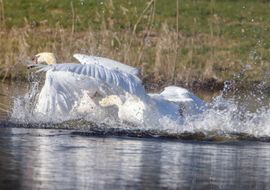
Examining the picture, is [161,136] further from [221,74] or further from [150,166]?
[221,74]

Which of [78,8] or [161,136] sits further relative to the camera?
[78,8]

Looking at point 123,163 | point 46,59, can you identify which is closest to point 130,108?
point 46,59

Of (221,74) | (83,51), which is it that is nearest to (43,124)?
(83,51)

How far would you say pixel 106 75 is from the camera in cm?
1299

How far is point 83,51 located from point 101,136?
8.44m

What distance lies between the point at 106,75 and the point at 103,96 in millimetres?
1179

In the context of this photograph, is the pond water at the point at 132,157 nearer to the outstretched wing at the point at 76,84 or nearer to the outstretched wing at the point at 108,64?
the outstretched wing at the point at 76,84

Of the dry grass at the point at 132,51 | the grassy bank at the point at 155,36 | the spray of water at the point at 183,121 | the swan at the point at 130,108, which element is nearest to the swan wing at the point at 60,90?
the spray of water at the point at 183,121

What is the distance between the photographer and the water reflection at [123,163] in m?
9.14

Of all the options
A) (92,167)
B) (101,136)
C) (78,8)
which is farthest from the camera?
Answer: (78,8)

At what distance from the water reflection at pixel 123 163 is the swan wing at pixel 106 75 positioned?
2.50 ft

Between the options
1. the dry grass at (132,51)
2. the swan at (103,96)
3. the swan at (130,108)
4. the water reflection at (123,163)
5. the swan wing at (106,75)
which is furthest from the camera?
the dry grass at (132,51)

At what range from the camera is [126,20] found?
2900 cm

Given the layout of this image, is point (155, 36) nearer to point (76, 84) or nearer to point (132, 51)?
point (132, 51)
